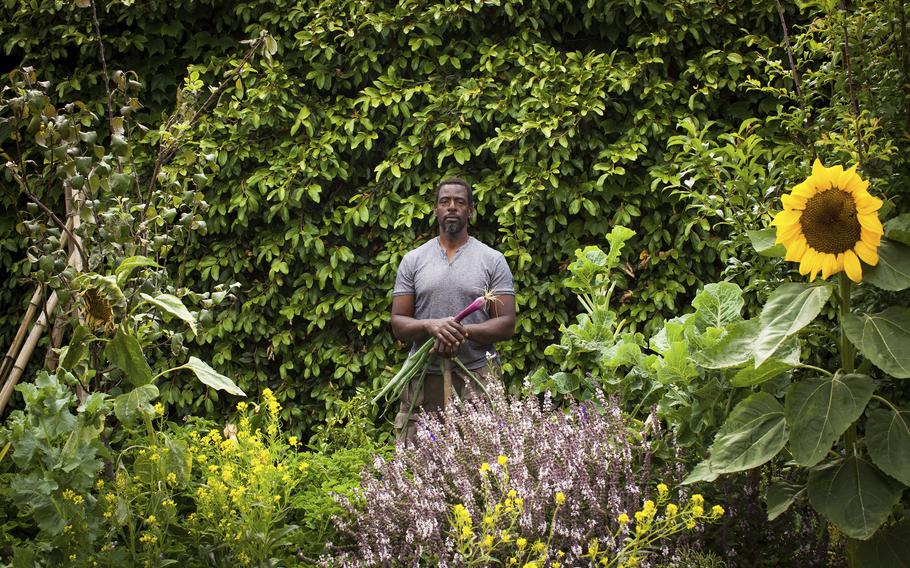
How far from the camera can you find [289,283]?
18.9 feet

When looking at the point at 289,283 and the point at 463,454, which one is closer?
the point at 463,454

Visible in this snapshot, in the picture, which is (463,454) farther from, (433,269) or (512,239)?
(512,239)

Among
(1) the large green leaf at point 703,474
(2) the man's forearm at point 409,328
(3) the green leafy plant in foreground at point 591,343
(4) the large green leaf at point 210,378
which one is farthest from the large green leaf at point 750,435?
(2) the man's forearm at point 409,328

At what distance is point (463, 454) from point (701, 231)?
287cm

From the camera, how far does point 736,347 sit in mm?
2312

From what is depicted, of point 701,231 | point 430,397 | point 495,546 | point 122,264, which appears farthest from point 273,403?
point 701,231

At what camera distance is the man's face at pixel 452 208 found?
14.3ft

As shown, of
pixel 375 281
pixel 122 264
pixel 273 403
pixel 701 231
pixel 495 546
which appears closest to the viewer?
pixel 495 546

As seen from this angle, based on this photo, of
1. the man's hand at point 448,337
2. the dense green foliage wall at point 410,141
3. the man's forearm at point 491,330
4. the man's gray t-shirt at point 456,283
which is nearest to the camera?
the man's hand at point 448,337

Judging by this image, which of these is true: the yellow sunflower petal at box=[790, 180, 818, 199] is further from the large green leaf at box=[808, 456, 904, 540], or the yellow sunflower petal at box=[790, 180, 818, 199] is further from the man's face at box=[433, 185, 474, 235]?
the man's face at box=[433, 185, 474, 235]

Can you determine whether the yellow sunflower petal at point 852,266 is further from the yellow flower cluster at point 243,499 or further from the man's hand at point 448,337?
the man's hand at point 448,337

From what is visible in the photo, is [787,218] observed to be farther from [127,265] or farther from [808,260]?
[127,265]

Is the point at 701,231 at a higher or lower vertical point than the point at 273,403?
higher

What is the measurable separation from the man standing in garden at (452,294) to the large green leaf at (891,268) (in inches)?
79.2
